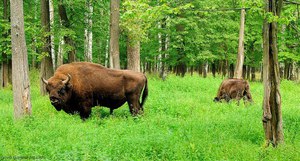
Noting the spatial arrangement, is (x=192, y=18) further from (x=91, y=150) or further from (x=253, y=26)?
(x=91, y=150)

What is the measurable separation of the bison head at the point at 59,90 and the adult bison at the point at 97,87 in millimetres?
48

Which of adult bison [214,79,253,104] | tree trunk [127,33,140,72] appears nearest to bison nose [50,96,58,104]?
adult bison [214,79,253,104]

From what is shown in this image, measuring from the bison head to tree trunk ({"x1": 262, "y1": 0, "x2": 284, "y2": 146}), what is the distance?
20.0 feet

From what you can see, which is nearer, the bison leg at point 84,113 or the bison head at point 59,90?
the bison head at point 59,90

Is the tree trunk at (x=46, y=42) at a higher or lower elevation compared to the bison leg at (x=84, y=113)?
higher

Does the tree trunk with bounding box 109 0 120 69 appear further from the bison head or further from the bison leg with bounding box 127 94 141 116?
the bison head

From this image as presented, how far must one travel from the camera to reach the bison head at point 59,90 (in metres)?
10.8

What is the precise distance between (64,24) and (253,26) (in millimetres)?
18998

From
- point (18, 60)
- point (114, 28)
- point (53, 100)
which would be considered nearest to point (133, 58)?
point (114, 28)

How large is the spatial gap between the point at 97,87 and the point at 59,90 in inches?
55.3

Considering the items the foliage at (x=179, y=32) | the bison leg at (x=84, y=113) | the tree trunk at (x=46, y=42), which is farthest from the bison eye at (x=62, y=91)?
the foliage at (x=179, y=32)

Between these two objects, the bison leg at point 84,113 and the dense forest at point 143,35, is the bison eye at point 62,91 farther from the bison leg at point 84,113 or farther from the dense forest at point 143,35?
the dense forest at point 143,35

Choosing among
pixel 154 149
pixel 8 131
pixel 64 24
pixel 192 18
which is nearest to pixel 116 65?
pixel 64 24

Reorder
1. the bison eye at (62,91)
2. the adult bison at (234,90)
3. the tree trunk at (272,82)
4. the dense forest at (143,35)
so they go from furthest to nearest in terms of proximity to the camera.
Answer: the dense forest at (143,35), the adult bison at (234,90), the bison eye at (62,91), the tree trunk at (272,82)
